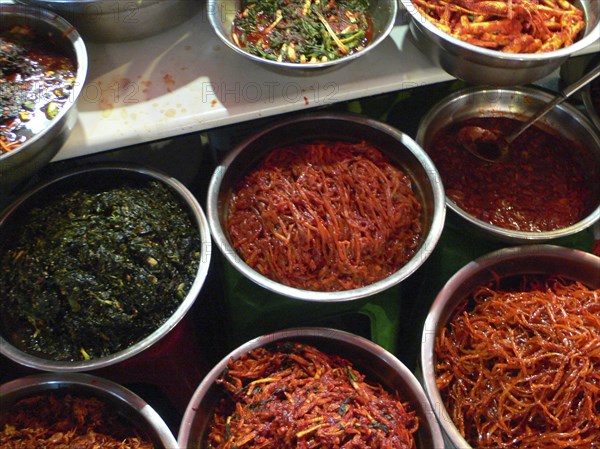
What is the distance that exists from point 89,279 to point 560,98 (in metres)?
2.05

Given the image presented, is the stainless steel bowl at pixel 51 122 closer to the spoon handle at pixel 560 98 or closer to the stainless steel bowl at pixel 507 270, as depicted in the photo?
the stainless steel bowl at pixel 507 270

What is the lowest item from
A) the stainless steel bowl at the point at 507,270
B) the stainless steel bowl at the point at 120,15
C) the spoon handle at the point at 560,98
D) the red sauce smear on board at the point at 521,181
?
the stainless steel bowl at the point at 507,270

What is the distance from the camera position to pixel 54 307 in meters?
1.82

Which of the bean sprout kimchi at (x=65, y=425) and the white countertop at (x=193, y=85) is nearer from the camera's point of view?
the bean sprout kimchi at (x=65, y=425)

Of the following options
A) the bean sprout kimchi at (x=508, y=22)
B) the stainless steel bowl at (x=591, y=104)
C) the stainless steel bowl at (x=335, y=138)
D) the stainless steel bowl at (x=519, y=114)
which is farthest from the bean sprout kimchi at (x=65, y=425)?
the stainless steel bowl at (x=591, y=104)

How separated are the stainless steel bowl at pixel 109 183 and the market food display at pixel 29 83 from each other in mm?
285

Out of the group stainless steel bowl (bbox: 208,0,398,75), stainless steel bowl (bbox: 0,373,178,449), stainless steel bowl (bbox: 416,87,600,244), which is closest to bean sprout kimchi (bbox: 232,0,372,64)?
stainless steel bowl (bbox: 208,0,398,75)

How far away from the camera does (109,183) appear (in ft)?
6.93

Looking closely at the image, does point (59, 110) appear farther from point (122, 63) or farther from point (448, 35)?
point (448, 35)

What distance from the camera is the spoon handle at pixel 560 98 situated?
6.86 ft

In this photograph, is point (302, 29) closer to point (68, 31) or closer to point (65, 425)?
point (68, 31)

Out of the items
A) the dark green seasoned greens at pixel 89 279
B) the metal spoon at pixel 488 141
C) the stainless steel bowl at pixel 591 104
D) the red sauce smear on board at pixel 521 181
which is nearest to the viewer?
the dark green seasoned greens at pixel 89 279

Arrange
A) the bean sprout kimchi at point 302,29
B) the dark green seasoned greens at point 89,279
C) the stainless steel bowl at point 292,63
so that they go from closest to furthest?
the dark green seasoned greens at point 89,279 < the stainless steel bowl at point 292,63 < the bean sprout kimchi at point 302,29

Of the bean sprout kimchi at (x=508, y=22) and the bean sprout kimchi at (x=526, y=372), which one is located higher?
the bean sprout kimchi at (x=508, y=22)
